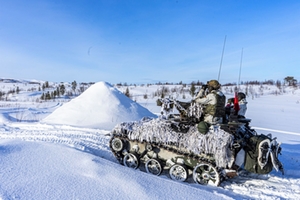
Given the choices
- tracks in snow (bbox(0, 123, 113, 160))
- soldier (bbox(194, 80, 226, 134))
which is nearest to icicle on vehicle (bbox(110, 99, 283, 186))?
soldier (bbox(194, 80, 226, 134))

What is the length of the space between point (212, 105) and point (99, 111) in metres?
6.35

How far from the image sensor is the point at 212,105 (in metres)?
5.22

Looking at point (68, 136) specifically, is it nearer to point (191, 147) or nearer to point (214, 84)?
point (191, 147)

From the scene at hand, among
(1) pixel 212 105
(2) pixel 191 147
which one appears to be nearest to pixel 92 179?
(2) pixel 191 147

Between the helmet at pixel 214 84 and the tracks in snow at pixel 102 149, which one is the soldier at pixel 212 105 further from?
the tracks in snow at pixel 102 149

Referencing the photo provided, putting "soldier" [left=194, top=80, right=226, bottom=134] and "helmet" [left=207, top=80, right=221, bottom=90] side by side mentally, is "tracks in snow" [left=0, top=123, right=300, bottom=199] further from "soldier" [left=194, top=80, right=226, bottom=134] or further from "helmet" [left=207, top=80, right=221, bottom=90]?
"helmet" [left=207, top=80, right=221, bottom=90]

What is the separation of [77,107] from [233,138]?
305 inches

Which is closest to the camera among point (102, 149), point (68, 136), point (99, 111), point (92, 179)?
point (92, 179)

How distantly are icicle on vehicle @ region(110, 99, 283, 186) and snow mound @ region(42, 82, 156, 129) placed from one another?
3.76 m

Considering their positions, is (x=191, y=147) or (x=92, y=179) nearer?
(x=92, y=179)

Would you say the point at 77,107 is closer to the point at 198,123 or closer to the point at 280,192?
the point at 198,123

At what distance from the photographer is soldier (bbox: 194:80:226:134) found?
5172 mm

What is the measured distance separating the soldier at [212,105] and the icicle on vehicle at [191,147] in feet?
0.53

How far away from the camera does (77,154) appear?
5016 millimetres
